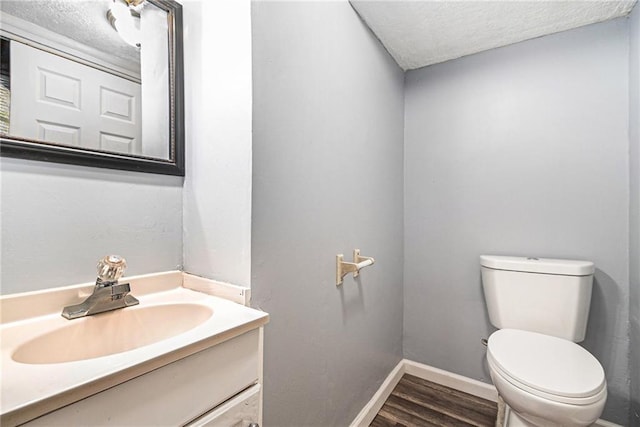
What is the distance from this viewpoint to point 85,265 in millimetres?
840

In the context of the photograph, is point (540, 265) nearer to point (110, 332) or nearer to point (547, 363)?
point (547, 363)

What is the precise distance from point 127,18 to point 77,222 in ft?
2.18

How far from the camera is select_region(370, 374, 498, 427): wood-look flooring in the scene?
59.0 inches

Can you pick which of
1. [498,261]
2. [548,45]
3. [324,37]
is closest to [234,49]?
[324,37]

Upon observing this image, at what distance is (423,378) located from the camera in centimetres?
188

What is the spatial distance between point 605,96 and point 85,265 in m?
2.29

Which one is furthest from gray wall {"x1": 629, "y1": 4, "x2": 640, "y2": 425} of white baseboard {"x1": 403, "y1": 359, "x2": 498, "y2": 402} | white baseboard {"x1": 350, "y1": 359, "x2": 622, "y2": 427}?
white baseboard {"x1": 403, "y1": 359, "x2": 498, "y2": 402}

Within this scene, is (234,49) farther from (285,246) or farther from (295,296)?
(295,296)

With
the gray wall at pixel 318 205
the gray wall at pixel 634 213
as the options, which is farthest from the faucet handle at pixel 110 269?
the gray wall at pixel 634 213

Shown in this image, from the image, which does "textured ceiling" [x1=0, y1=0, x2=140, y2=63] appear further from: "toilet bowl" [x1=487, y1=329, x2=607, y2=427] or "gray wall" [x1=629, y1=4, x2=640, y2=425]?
"gray wall" [x1=629, y1=4, x2=640, y2=425]

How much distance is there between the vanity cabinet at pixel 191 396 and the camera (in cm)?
47

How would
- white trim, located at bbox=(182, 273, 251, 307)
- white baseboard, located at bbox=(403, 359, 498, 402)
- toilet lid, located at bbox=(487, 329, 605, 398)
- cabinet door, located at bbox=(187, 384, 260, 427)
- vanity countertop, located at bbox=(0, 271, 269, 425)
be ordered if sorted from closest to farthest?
vanity countertop, located at bbox=(0, 271, 269, 425) → cabinet door, located at bbox=(187, 384, 260, 427) → white trim, located at bbox=(182, 273, 251, 307) → toilet lid, located at bbox=(487, 329, 605, 398) → white baseboard, located at bbox=(403, 359, 498, 402)

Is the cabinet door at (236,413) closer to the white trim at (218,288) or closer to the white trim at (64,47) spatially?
the white trim at (218,288)

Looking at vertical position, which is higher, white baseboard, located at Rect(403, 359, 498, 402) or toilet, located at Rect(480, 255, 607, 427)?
toilet, located at Rect(480, 255, 607, 427)
